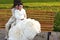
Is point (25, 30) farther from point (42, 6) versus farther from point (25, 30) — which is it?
point (42, 6)

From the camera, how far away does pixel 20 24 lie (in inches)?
254

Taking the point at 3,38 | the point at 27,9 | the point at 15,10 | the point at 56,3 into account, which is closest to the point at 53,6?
the point at 56,3

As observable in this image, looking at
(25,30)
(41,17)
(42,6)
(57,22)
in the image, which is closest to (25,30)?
(25,30)

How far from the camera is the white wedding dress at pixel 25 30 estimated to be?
619cm

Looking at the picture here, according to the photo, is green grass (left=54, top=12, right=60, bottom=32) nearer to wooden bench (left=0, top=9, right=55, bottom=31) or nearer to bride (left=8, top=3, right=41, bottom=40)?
wooden bench (left=0, top=9, right=55, bottom=31)

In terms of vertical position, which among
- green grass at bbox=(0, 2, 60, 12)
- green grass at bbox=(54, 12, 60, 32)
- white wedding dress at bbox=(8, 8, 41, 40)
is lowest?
green grass at bbox=(54, 12, 60, 32)

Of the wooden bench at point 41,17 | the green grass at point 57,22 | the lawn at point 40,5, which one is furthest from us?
the lawn at point 40,5

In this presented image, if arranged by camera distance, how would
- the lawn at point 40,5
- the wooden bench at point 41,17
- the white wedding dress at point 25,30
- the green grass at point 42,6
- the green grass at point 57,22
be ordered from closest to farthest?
the white wedding dress at point 25,30 → the green grass at point 57,22 → the wooden bench at point 41,17 → the lawn at point 40,5 → the green grass at point 42,6

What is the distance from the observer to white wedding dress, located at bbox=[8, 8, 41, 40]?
6.19 m

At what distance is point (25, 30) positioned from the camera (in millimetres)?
6305

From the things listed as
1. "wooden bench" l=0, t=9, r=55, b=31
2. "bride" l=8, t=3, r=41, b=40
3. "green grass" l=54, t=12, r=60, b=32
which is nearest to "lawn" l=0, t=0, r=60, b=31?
→ "green grass" l=54, t=12, r=60, b=32

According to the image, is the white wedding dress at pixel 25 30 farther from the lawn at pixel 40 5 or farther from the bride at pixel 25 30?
the lawn at pixel 40 5

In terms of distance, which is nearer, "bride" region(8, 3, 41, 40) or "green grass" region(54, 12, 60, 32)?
"bride" region(8, 3, 41, 40)

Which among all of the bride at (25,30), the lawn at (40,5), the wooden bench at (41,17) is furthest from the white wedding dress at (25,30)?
the lawn at (40,5)
